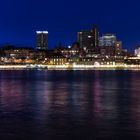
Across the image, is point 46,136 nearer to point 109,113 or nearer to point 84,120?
point 84,120

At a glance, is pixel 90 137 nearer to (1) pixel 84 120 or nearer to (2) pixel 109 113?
(1) pixel 84 120

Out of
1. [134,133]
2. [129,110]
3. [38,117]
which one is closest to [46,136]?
[134,133]

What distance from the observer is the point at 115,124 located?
762 inches

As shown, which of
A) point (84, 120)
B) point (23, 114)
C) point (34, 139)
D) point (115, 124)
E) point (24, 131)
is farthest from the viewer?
point (23, 114)

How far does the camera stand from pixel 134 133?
17.3 meters

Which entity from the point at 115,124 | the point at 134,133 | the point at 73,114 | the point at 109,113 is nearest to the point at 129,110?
the point at 109,113

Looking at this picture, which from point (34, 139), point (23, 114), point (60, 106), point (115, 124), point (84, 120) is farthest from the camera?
point (60, 106)

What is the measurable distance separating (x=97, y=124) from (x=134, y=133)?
8.20 feet

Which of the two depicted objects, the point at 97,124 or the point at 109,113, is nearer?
the point at 97,124

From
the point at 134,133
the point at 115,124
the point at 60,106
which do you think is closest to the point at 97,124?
the point at 115,124

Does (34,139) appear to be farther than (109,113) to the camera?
No

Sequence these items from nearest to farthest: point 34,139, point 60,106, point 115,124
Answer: point 34,139, point 115,124, point 60,106

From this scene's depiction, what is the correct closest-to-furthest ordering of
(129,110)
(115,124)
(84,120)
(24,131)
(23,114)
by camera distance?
(24,131) → (115,124) → (84,120) → (23,114) → (129,110)

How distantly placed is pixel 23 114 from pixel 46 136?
6185 millimetres
